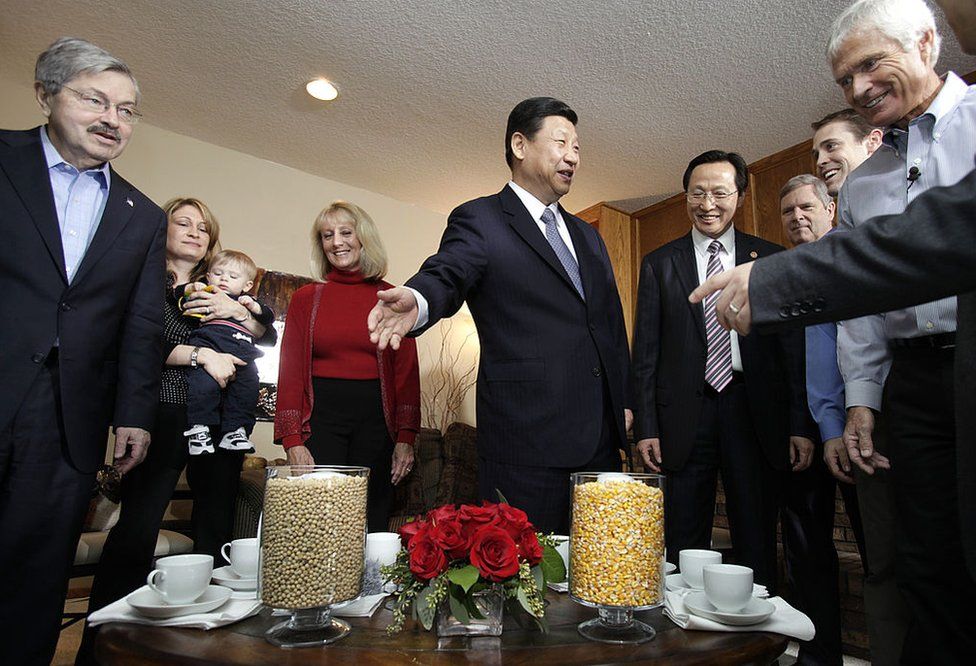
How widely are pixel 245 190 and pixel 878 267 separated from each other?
4.09 m

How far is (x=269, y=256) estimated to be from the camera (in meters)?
4.23

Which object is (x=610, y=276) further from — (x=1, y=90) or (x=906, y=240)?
(x=1, y=90)

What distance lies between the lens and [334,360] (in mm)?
2418

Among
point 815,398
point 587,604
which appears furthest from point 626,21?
point 587,604

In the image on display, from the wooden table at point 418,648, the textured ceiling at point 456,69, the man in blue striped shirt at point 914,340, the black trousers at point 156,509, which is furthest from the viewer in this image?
the textured ceiling at point 456,69

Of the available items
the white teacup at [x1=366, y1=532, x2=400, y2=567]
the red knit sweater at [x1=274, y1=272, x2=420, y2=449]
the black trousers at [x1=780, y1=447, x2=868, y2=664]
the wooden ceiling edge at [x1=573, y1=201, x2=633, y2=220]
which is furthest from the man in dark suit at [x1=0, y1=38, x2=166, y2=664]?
the wooden ceiling edge at [x1=573, y1=201, x2=633, y2=220]

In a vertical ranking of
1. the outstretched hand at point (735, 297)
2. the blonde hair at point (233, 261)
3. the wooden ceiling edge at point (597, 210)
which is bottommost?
the outstretched hand at point (735, 297)

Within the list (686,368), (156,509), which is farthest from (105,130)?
(686,368)

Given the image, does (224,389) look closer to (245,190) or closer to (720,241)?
(720,241)

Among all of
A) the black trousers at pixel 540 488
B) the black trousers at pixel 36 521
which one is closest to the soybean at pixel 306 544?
the black trousers at pixel 540 488

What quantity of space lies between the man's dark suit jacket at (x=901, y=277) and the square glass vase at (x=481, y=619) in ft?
1.85

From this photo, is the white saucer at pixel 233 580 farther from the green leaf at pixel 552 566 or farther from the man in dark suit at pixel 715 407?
the man in dark suit at pixel 715 407

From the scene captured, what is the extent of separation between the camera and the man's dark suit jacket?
0.83m

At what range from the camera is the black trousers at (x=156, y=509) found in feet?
5.84
